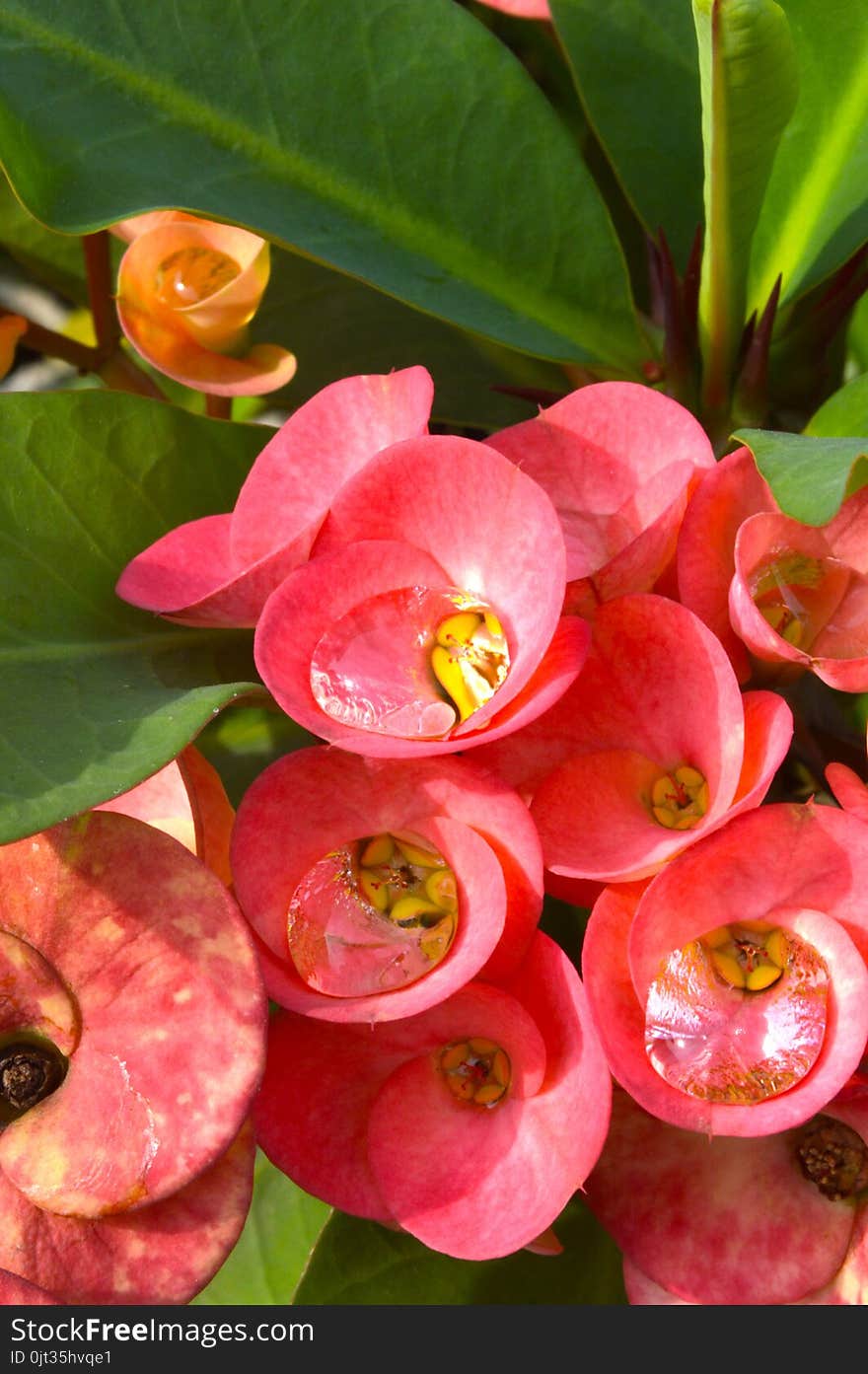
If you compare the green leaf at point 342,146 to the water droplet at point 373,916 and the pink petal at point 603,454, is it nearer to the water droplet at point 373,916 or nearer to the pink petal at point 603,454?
the pink petal at point 603,454

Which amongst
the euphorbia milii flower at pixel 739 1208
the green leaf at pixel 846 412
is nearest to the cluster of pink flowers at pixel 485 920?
the euphorbia milii flower at pixel 739 1208

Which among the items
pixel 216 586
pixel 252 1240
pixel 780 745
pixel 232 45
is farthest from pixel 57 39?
pixel 252 1240

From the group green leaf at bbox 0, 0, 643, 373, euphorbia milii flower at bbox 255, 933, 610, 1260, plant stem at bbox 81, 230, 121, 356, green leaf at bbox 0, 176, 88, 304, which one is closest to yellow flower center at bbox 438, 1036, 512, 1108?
euphorbia milii flower at bbox 255, 933, 610, 1260

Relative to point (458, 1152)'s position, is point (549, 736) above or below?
above

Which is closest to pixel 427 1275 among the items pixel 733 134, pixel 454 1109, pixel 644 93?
pixel 454 1109

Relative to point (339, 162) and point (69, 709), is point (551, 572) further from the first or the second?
point (339, 162)

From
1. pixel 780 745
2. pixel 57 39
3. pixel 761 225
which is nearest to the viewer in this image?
pixel 780 745

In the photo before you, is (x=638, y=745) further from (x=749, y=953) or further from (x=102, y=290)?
(x=102, y=290)
